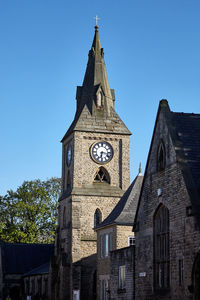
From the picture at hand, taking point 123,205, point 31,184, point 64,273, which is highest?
point 31,184

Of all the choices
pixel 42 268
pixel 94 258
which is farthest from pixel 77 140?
pixel 42 268

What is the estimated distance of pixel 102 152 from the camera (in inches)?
2442

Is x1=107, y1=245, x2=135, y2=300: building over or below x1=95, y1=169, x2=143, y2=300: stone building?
below

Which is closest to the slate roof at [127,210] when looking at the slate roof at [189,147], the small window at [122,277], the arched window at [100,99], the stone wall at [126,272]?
the stone wall at [126,272]

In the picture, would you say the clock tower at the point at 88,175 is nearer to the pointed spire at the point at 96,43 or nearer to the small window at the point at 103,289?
the pointed spire at the point at 96,43

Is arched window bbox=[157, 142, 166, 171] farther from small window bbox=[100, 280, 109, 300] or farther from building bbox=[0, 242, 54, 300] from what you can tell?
building bbox=[0, 242, 54, 300]

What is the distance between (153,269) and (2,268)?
161 feet

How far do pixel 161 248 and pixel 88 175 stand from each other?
34.6m

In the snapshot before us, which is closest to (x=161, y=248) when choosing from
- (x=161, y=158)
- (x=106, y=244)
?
(x=161, y=158)

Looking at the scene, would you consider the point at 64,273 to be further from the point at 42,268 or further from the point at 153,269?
the point at 153,269

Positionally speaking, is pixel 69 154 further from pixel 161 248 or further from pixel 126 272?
pixel 161 248

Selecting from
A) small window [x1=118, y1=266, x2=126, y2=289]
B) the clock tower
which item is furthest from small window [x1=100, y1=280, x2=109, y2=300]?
small window [x1=118, y1=266, x2=126, y2=289]

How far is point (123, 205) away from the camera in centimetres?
4734

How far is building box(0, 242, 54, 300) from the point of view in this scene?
237ft
